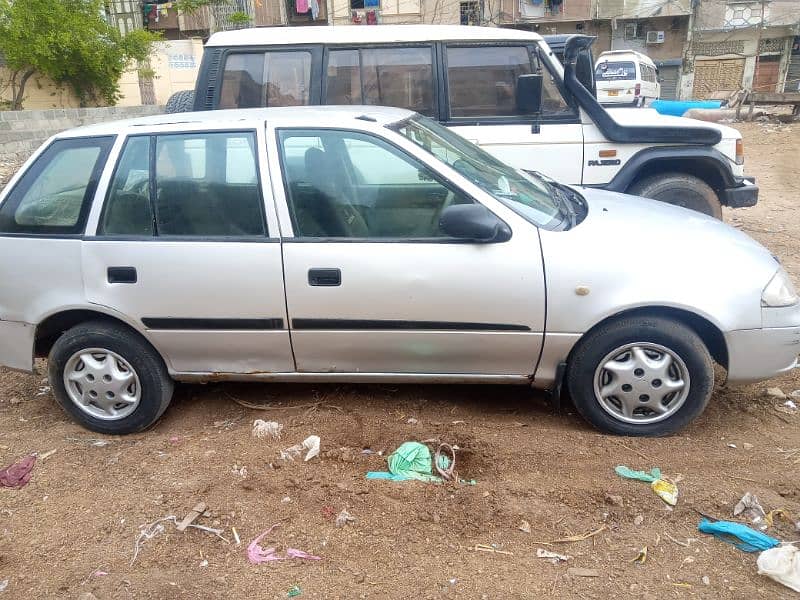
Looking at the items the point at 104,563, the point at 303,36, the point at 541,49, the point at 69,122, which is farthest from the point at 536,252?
A: the point at 69,122

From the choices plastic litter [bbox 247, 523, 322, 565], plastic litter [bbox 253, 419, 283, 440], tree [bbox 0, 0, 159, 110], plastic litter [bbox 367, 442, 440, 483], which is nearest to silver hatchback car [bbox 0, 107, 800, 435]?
plastic litter [bbox 253, 419, 283, 440]

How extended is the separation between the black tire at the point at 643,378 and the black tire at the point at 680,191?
3003mm

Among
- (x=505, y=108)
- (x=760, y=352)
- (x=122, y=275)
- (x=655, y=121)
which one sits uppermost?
(x=505, y=108)

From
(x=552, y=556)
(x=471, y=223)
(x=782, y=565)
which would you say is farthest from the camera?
(x=471, y=223)

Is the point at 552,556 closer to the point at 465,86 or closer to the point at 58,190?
the point at 58,190

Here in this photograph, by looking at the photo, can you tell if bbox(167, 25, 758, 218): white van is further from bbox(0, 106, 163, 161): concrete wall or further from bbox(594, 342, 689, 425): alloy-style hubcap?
bbox(0, 106, 163, 161): concrete wall

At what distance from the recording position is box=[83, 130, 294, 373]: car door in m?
3.34

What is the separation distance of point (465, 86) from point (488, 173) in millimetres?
2332

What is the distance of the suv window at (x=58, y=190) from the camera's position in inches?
137

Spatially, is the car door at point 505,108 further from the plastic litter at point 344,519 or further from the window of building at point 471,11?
the window of building at point 471,11

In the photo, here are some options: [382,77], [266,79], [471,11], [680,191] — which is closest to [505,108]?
[382,77]

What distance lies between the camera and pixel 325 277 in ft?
10.7

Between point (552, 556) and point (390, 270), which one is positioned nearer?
point (552, 556)

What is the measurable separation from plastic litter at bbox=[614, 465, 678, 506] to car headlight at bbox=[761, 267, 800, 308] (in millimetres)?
992
